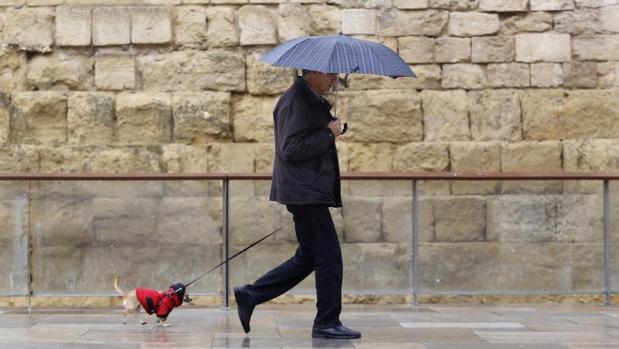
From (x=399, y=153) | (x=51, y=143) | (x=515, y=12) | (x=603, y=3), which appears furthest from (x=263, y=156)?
(x=603, y=3)

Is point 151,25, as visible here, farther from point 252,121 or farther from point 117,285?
point 117,285

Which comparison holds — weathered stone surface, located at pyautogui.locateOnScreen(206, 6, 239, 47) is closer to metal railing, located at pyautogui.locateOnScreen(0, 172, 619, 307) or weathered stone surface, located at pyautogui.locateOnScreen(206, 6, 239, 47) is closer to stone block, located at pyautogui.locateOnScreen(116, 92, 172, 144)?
stone block, located at pyautogui.locateOnScreen(116, 92, 172, 144)

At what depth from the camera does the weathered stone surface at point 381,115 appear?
38.0 ft

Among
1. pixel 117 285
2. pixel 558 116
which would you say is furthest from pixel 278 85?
pixel 117 285

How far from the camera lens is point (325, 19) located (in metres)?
11.6

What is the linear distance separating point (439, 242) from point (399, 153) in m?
1.96

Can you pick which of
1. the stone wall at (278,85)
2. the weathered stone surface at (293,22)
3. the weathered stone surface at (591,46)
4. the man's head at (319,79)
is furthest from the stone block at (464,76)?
the man's head at (319,79)

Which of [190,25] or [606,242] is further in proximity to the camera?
[190,25]

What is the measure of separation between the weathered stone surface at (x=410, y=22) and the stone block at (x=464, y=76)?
38 centimetres

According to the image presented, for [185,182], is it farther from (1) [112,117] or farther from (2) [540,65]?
(2) [540,65]

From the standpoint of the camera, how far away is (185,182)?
9508 millimetres

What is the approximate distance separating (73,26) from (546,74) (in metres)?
4.67

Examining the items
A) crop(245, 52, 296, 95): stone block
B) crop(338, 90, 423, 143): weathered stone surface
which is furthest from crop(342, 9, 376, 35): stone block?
crop(245, 52, 296, 95): stone block

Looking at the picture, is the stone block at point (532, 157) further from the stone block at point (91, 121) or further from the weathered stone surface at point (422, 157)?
the stone block at point (91, 121)
